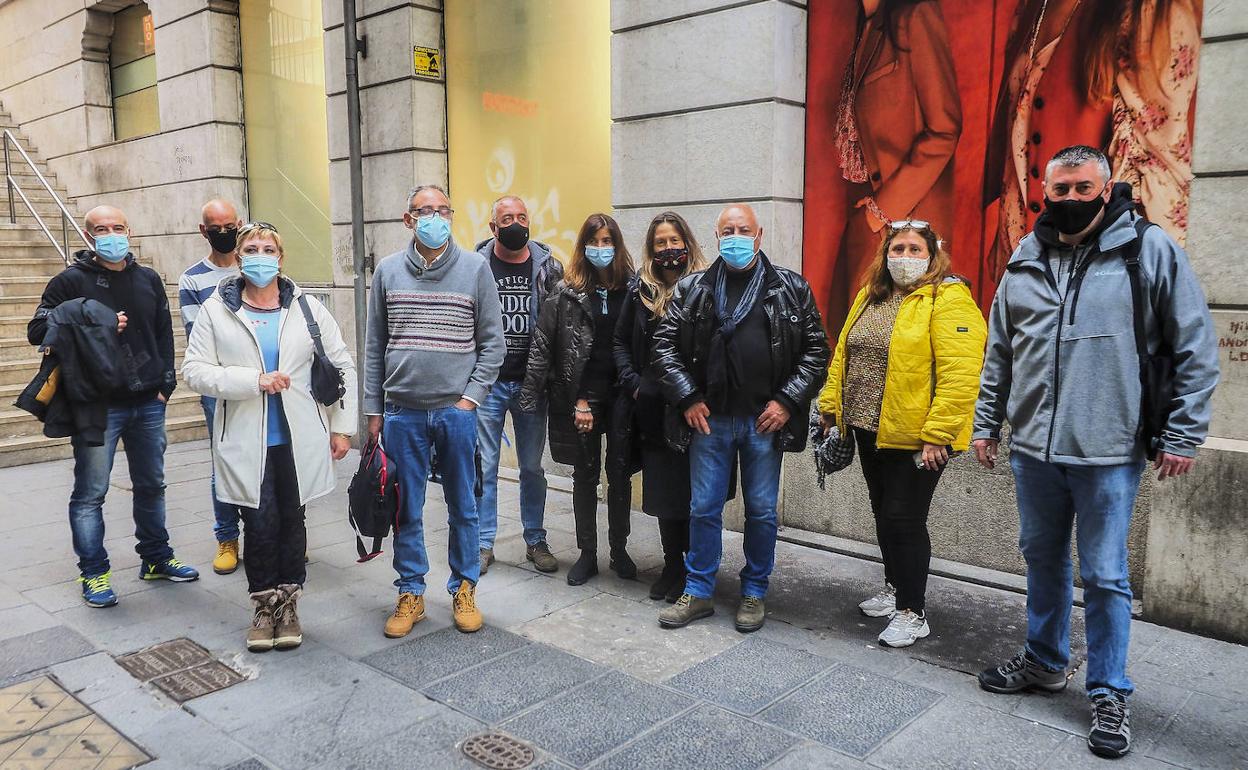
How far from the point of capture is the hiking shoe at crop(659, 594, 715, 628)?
467 centimetres

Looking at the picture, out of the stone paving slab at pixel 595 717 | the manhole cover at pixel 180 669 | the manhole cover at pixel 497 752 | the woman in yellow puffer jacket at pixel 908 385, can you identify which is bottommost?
the manhole cover at pixel 180 669

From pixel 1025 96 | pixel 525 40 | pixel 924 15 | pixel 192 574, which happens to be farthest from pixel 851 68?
pixel 192 574

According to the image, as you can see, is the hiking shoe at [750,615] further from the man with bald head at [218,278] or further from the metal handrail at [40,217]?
the metal handrail at [40,217]

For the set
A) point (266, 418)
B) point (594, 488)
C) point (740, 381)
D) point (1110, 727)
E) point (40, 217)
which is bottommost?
point (1110, 727)

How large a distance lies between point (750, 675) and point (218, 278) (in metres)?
3.81

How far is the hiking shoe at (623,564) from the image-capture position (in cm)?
546

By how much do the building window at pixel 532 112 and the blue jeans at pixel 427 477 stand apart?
327 centimetres

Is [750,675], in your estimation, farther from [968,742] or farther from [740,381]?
[740,381]

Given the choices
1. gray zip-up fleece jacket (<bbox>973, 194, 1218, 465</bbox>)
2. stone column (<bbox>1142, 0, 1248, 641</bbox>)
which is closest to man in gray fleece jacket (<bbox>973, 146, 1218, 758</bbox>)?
gray zip-up fleece jacket (<bbox>973, 194, 1218, 465</bbox>)

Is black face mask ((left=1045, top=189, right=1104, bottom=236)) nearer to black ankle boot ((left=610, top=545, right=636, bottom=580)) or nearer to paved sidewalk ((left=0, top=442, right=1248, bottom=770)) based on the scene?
paved sidewalk ((left=0, top=442, right=1248, bottom=770))

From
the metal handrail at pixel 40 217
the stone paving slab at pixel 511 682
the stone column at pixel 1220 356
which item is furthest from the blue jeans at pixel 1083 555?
the metal handrail at pixel 40 217

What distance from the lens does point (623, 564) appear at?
5477 millimetres

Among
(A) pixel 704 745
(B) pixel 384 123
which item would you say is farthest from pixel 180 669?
(B) pixel 384 123

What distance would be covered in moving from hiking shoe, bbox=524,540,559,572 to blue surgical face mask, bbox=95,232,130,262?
2770 millimetres
